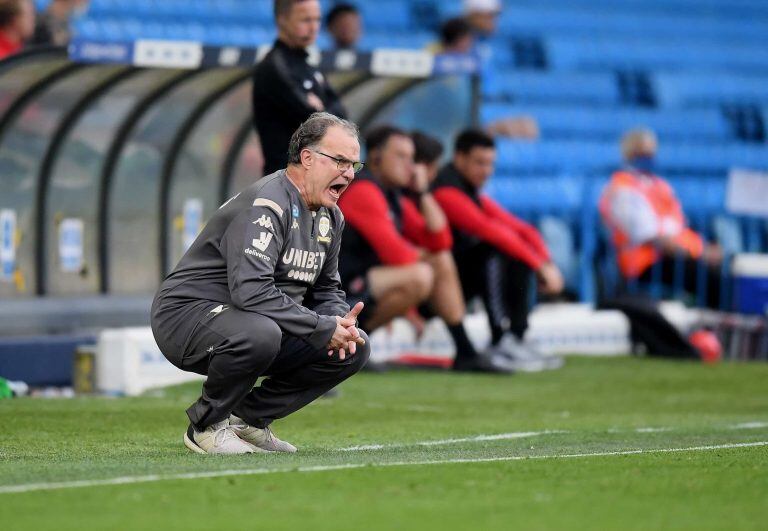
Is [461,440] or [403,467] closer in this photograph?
[403,467]

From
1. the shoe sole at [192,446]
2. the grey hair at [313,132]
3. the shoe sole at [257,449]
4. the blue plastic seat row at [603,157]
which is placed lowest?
the blue plastic seat row at [603,157]

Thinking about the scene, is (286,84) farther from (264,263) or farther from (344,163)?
(264,263)

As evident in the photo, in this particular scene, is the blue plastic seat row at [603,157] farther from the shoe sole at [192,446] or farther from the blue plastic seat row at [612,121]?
the shoe sole at [192,446]

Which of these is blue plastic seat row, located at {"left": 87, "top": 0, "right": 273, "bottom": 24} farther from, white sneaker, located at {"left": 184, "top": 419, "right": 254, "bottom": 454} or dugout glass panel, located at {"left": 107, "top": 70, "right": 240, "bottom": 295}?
white sneaker, located at {"left": 184, "top": 419, "right": 254, "bottom": 454}

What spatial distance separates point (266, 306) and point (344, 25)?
6836mm

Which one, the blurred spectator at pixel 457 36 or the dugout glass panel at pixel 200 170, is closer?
the dugout glass panel at pixel 200 170

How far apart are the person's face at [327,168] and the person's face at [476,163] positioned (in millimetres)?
5778

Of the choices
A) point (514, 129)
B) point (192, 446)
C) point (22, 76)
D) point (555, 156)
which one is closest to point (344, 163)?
point (192, 446)

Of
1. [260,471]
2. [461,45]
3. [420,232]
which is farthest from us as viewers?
[461,45]

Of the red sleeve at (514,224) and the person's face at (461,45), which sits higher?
the person's face at (461,45)

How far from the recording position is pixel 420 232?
12.1 meters

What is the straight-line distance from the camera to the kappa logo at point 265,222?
6465 millimetres

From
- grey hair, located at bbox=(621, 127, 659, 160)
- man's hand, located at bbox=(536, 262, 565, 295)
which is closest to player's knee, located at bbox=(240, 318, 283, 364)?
man's hand, located at bbox=(536, 262, 565, 295)

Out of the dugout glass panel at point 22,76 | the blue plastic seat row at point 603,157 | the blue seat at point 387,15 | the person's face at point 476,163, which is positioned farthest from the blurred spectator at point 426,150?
the blue seat at point 387,15
